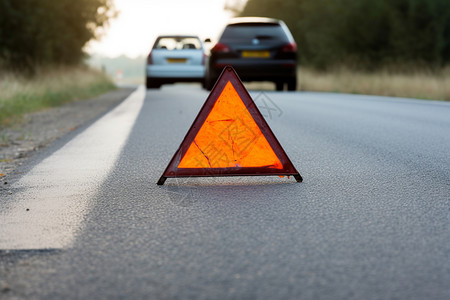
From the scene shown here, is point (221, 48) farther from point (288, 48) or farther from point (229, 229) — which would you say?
point (229, 229)

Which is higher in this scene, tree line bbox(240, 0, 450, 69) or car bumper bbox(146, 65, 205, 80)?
car bumper bbox(146, 65, 205, 80)

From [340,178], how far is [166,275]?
10.1 feet

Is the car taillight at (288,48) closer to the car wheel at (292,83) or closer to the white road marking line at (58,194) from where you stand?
the car wheel at (292,83)

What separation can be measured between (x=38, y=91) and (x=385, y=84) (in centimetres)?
1120

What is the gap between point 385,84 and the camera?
24188mm

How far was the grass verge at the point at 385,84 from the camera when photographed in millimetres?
20839

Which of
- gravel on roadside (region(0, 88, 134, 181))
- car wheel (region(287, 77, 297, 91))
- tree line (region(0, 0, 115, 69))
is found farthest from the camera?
tree line (region(0, 0, 115, 69))

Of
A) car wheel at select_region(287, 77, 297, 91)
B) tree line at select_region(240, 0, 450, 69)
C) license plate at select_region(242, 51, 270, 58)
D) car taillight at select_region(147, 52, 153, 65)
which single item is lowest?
tree line at select_region(240, 0, 450, 69)

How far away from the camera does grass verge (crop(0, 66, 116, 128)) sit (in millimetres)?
14891

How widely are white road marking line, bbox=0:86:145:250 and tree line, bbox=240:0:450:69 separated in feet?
91.3

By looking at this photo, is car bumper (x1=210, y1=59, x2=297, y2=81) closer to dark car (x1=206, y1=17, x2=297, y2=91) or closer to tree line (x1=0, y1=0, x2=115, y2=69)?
dark car (x1=206, y1=17, x2=297, y2=91)

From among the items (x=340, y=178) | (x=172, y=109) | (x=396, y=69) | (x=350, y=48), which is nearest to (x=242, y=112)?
(x=340, y=178)

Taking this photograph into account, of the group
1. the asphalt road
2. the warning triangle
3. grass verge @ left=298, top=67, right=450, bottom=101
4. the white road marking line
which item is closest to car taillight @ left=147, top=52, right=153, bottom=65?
grass verge @ left=298, top=67, right=450, bottom=101

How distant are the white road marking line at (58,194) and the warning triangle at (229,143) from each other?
2.69 feet
